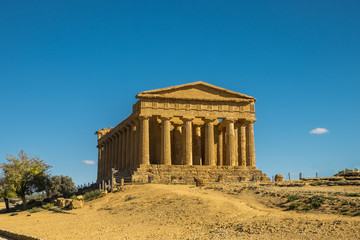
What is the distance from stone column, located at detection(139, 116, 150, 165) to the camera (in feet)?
161

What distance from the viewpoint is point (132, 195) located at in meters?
35.8

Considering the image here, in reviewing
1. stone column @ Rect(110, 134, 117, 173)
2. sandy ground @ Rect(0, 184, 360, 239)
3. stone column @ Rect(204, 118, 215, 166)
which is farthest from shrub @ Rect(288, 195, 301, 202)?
stone column @ Rect(110, 134, 117, 173)

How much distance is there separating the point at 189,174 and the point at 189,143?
5.33 meters

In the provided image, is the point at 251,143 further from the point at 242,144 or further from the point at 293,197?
the point at 293,197

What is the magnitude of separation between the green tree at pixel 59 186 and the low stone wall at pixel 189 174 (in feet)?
28.3

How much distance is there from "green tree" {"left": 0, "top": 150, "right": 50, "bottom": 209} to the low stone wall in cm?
999

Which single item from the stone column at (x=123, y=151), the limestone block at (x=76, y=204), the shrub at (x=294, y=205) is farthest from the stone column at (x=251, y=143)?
the shrub at (x=294, y=205)

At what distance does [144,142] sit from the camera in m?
49.8

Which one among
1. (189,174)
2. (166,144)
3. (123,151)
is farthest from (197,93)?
(123,151)

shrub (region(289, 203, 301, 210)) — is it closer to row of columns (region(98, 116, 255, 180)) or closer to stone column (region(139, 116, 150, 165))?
row of columns (region(98, 116, 255, 180))

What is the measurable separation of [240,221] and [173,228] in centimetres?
367

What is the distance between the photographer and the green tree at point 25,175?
161ft

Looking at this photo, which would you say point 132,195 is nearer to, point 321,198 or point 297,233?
point 321,198

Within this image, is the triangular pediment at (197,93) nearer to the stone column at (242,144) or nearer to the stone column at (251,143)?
the stone column at (251,143)
